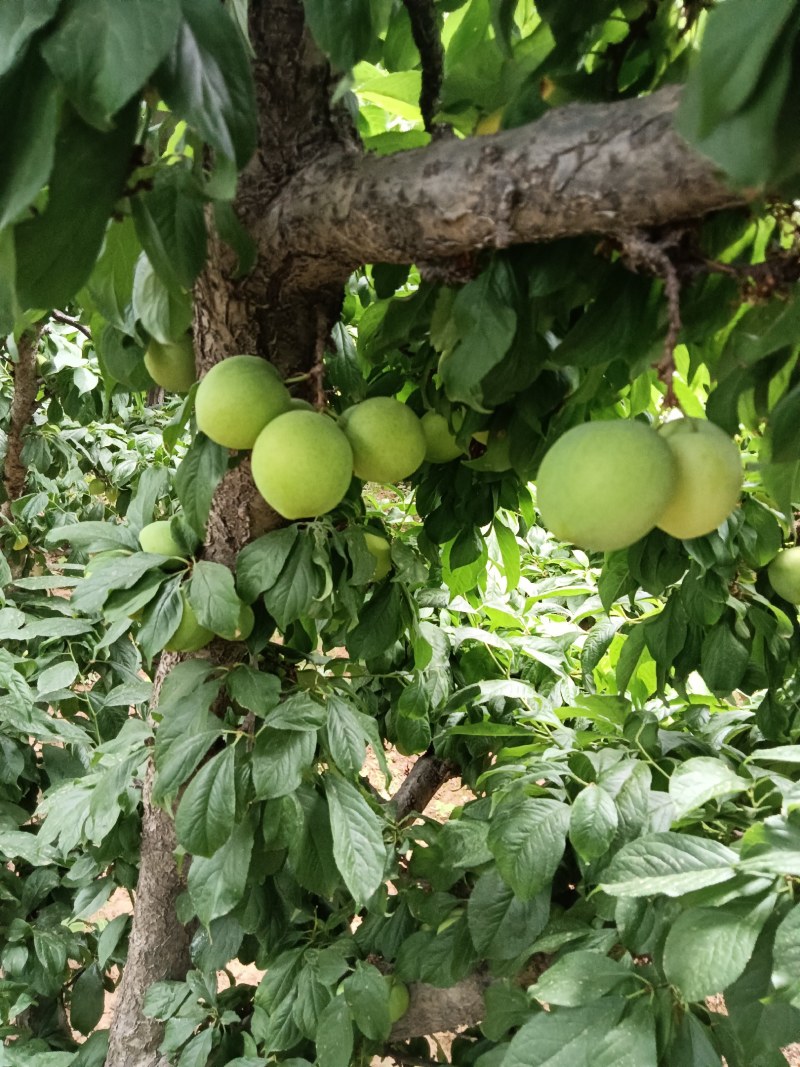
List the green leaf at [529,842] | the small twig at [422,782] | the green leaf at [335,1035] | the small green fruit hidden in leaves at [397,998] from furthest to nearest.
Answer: the small twig at [422,782], the small green fruit hidden in leaves at [397,998], the green leaf at [335,1035], the green leaf at [529,842]

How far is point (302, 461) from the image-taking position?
2.06 feet

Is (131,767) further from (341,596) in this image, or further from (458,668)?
(458,668)

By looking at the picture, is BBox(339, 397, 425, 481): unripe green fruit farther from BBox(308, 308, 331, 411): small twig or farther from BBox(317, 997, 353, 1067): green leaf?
BBox(317, 997, 353, 1067): green leaf

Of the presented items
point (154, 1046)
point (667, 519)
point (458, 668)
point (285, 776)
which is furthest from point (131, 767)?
point (667, 519)

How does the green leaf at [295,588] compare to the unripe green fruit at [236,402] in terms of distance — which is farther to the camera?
the green leaf at [295,588]

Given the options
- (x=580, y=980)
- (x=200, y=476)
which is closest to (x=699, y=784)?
(x=580, y=980)

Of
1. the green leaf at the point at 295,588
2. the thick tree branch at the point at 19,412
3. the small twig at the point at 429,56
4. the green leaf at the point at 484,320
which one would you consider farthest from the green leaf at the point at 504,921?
the thick tree branch at the point at 19,412

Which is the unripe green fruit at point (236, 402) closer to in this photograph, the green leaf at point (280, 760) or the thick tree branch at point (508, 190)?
the thick tree branch at point (508, 190)

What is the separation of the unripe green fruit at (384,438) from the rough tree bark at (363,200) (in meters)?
0.11

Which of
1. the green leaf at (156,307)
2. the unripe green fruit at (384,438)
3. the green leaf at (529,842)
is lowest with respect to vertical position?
the green leaf at (529,842)

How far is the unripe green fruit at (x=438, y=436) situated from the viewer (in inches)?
33.2

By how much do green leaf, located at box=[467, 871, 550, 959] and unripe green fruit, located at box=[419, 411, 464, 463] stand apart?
21.1 inches

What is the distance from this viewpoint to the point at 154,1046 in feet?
3.80

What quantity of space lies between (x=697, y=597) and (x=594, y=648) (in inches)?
13.5
